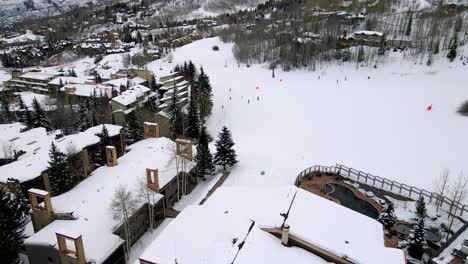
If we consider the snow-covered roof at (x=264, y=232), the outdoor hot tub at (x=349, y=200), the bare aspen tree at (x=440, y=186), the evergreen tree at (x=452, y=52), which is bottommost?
the outdoor hot tub at (x=349, y=200)

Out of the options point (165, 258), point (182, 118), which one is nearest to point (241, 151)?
point (182, 118)

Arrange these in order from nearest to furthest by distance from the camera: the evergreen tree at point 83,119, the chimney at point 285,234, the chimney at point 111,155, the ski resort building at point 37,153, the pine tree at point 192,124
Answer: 1. the chimney at point 285,234
2. the chimney at point 111,155
3. the ski resort building at point 37,153
4. the pine tree at point 192,124
5. the evergreen tree at point 83,119

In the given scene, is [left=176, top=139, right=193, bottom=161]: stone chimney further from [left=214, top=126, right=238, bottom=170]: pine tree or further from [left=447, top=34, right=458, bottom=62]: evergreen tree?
[left=447, top=34, right=458, bottom=62]: evergreen tree

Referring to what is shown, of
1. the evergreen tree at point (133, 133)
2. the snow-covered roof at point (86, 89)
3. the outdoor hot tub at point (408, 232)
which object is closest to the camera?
the outdoor hot tub at point (408, 232)

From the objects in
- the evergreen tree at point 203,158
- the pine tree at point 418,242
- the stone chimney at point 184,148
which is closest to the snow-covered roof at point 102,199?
the stone chimney at point 184,148

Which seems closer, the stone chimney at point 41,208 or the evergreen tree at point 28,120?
the stone chimney at point 41,208

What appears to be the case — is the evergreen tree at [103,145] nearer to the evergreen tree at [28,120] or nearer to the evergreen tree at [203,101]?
the evergreen tree at [203,101]

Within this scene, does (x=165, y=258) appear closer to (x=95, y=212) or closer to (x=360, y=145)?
(x=95, y=212)

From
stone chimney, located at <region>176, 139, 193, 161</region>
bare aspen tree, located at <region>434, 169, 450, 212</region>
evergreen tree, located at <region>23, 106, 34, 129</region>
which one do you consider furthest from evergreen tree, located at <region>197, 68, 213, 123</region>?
bare aspen tree, located at <region>434, 169, 450, 212</region>
